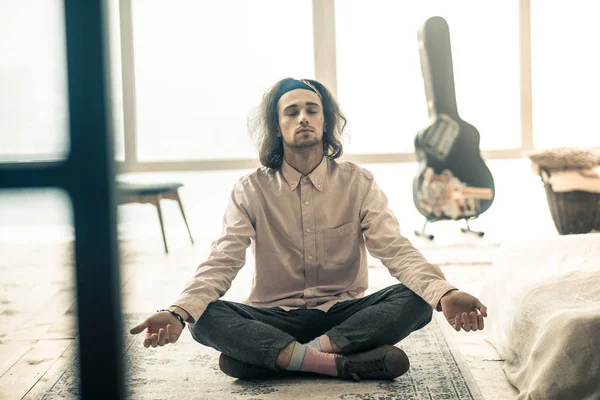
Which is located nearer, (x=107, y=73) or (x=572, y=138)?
(x=107, y=73)

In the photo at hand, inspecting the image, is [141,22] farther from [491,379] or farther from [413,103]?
[491,379]

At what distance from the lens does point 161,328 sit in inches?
66.4

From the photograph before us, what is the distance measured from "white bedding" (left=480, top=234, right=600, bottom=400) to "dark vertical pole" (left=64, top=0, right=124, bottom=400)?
1.40 m

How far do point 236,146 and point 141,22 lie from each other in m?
1.02

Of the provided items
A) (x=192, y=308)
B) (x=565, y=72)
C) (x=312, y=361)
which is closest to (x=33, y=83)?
(x=192, y=308)

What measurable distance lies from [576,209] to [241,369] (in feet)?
8.39

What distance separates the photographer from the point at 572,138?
5176mm

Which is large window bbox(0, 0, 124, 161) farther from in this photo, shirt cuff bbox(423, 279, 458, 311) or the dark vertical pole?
shirt cuff bbox(423, 279, 458, 311)

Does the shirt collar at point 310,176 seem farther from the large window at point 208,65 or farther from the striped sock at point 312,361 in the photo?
the large window at point 208,65

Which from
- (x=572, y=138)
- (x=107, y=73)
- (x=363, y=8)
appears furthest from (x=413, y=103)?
(x=107, y=73)

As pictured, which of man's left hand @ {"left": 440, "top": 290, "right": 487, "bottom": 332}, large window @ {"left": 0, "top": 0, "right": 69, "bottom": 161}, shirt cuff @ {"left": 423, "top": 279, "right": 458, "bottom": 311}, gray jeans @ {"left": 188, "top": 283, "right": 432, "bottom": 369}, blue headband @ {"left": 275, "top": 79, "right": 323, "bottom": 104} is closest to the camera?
large window @ {"left": 0, "top": 0, "right": 69, "bottom": 161}

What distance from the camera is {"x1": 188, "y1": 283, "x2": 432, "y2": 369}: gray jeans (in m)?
1.92

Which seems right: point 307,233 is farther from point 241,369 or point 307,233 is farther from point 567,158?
point 567,158

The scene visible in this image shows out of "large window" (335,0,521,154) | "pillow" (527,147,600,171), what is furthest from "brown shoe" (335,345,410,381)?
"large window" (335,0,521,154)
